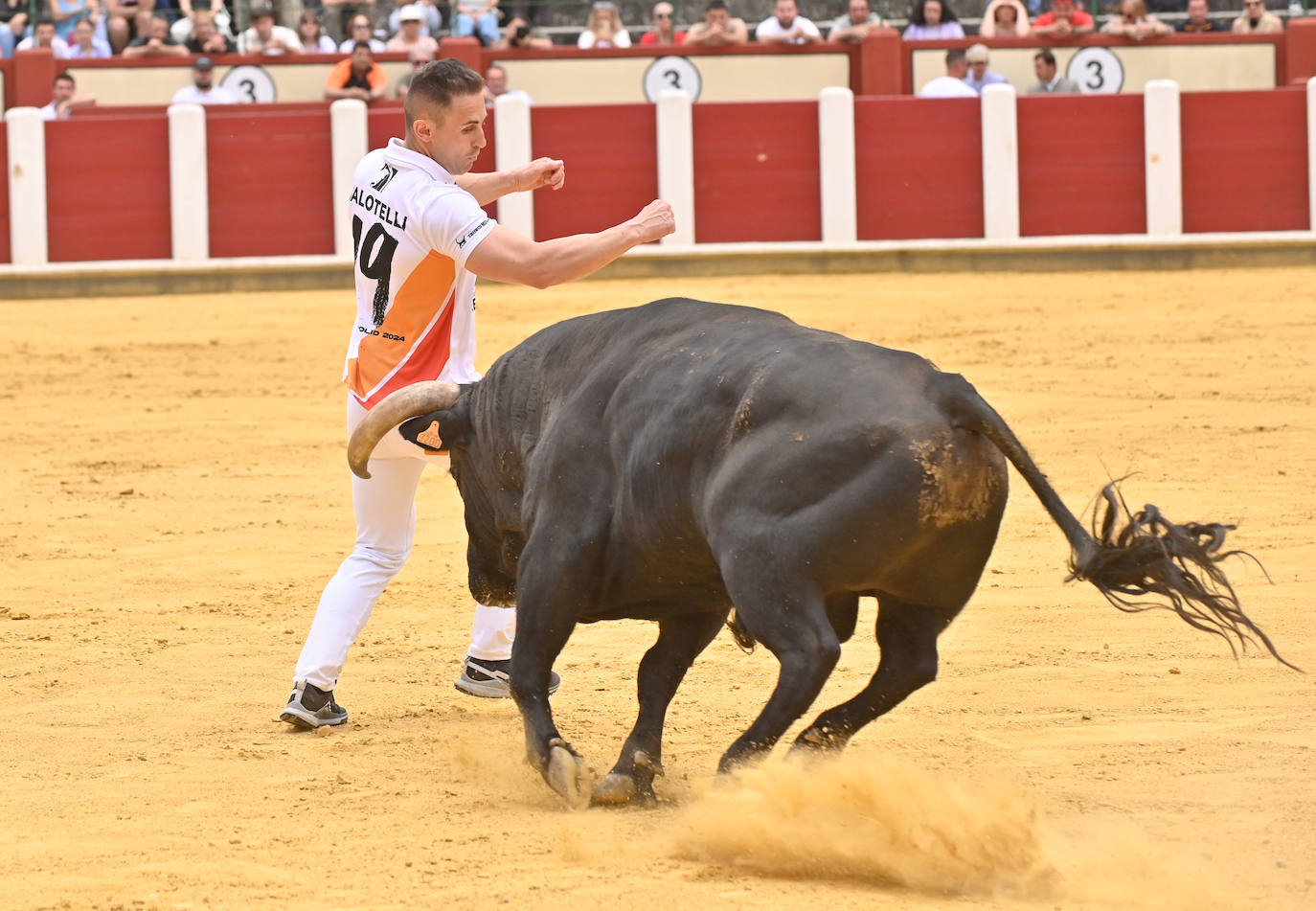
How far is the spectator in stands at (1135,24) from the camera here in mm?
15266

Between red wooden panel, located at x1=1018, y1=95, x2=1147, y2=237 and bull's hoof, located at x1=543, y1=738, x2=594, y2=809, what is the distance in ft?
37.1

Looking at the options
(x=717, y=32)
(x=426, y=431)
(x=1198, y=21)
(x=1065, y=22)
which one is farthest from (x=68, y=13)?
(x=426, y=431)

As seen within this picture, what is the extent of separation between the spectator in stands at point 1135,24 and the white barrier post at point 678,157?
3772mm

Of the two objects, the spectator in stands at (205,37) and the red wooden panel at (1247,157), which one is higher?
the spectator in stands at (205,37)

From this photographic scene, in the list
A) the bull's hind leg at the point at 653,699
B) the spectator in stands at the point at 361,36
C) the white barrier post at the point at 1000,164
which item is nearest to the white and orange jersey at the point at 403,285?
the bull's hind leg at the point at 653,699

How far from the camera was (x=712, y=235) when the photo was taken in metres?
14.3

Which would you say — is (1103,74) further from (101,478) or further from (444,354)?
(444,354)

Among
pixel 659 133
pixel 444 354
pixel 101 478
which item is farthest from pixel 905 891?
pixel 659 133

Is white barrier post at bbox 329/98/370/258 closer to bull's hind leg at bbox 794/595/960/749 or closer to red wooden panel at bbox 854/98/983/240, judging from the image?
red wooden panel at bbox 854/98/983/240

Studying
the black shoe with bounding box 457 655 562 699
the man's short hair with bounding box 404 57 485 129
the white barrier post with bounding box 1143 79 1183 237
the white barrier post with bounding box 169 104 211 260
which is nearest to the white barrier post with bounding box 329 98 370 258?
the white barrier post with bounding box 169 104 211 260

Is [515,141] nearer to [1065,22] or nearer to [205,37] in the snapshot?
[205,37]

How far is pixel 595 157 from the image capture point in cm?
1410

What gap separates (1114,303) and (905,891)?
9.52m

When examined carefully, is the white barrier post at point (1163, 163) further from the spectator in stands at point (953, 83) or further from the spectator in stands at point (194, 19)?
the spectator in stands at point (194, 19)
